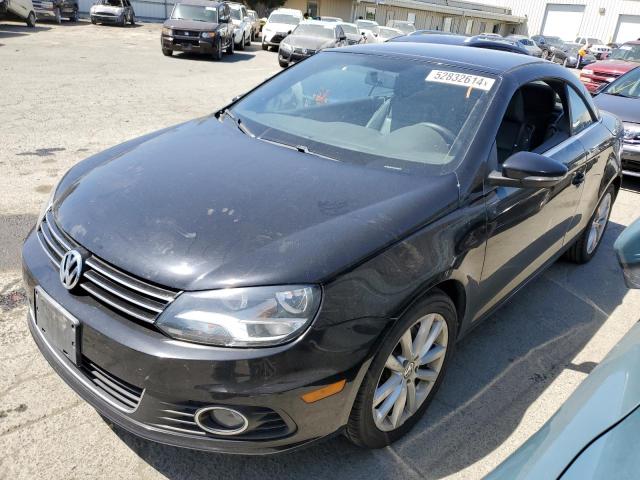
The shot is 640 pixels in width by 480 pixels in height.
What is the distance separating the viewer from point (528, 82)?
303 centimetres

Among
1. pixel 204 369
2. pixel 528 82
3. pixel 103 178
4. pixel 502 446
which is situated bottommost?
pixel 502 446

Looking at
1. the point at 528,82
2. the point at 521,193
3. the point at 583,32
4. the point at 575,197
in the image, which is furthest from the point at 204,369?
the point at 583,32

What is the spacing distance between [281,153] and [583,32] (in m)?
56.6

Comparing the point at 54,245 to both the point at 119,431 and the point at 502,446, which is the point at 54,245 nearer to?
the point at 119,431

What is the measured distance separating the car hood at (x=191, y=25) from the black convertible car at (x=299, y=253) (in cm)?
1465

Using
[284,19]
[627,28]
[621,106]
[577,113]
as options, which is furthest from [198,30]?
[627,28]

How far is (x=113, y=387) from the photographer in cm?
194

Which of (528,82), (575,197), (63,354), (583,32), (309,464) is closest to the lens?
(63,354)

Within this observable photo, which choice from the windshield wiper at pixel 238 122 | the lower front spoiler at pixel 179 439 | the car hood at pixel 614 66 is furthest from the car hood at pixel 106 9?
the lower front spoiler at pixel 179 439

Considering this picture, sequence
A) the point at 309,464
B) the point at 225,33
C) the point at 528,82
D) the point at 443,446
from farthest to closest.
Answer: the point at 225,33 < the point at 528,82 < the point at 443,446 < the point at 309,464

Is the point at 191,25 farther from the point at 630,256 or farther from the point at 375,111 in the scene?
the point at 630,256

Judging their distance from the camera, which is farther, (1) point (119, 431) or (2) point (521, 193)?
(2) point (521, 193)

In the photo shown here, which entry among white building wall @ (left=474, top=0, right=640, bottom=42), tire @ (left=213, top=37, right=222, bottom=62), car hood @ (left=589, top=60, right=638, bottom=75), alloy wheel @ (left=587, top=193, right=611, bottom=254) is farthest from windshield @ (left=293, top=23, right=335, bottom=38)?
white building wall @ (left=474, top=0, right=640, bottom=42)

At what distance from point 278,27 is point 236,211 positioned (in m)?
21.5
